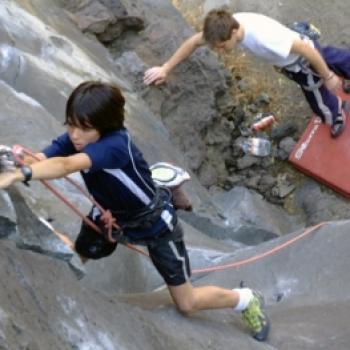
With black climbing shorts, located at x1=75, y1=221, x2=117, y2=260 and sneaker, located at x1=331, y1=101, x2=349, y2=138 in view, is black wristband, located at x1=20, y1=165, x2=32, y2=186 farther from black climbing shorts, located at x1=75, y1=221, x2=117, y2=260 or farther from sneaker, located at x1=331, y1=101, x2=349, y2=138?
sneaker, located at x1=331, y1=101, x2=349, y2=138

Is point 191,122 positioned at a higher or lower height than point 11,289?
lower

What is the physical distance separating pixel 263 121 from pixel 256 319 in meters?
4.57

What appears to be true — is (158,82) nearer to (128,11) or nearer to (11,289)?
(128,11)

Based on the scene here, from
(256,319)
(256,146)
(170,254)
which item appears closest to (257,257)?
(256,319)

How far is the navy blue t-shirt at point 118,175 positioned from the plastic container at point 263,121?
4868 mm

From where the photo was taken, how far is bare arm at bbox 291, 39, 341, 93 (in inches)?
262

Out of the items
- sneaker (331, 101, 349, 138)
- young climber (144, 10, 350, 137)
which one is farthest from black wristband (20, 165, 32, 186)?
sneaker (331, 101, 349, 138)

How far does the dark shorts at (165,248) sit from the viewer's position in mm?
3838

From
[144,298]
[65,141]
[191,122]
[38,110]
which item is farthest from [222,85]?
[65,141]

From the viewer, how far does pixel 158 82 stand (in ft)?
24.4

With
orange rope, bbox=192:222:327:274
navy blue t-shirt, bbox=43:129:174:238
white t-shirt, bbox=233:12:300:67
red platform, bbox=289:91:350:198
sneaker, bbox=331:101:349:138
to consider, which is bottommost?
red platform, bbox=289:91:350:198

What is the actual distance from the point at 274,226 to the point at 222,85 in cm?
169

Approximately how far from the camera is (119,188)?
142 inches

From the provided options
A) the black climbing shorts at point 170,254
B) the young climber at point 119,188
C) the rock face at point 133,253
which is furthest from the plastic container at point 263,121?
the black climbing shorts at point 170,254
